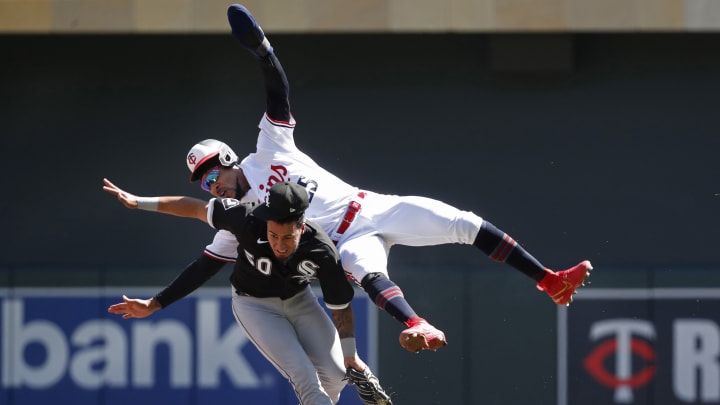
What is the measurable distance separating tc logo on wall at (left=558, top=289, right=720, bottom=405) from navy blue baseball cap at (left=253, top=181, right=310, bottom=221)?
14.3 feet

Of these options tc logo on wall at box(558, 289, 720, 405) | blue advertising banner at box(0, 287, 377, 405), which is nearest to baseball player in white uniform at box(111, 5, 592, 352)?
blue advertising banner at box(0, 287, 377, 405)

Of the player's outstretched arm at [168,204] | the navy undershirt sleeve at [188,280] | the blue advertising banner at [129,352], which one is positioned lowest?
the blue advertising banner at [129,352]

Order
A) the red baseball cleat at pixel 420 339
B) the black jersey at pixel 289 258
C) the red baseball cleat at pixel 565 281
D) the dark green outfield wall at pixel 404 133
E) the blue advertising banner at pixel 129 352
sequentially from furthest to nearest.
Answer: the dark green outfield wall at pixel 404 133 → the blue advertising banner at pixel 129 352 → the red baseball cleat at pixel 565 281 → the black jersey at pixel 289 258 → the red baseball cleat at pixel 420 339

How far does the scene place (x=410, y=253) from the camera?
1109 centimetres

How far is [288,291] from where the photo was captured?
6406 mm

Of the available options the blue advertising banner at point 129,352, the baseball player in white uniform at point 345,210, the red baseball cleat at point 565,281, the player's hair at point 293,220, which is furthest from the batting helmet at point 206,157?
the blue advertising banner at point 129,352

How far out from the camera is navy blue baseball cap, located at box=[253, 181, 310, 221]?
5.66m

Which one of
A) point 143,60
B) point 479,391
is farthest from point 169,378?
point 143,60

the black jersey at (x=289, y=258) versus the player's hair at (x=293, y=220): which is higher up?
the player's hair at (x=293, y=220)

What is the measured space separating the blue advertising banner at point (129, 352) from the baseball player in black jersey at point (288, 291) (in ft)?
10.2

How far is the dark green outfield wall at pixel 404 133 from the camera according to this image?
1111 centimetres

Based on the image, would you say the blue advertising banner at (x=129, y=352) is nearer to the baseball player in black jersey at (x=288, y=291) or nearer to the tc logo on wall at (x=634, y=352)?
the tc logo on wall at (x=634, y=352)

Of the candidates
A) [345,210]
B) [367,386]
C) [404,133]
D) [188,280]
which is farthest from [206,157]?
[404,133]

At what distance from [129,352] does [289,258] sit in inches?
166
